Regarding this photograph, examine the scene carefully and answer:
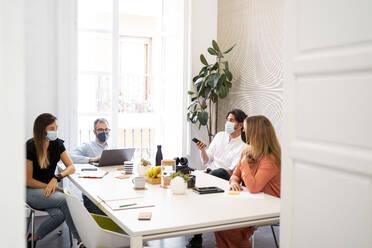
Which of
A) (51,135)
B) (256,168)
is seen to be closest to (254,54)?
(256,168)

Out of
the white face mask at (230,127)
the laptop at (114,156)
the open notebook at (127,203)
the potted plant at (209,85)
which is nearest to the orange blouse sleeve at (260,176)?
the open notebook at (127,203)

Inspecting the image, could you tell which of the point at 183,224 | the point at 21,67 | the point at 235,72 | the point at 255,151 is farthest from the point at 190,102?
the point at 21,67

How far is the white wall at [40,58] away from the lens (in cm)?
441

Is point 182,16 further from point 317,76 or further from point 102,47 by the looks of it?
point 317,76

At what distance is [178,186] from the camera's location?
261cm

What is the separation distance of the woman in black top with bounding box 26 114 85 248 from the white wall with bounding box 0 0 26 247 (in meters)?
2.60

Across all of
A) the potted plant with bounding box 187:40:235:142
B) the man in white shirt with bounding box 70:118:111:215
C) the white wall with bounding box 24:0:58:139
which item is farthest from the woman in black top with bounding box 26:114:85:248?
the potted plant with bounding box 187:40:235:142

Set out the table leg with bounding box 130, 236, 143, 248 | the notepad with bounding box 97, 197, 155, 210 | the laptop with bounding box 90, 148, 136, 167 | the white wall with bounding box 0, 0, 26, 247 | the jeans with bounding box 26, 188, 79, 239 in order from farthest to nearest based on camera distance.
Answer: the laptop with bounding box 90, 148, 136, 167 < the jeans with bounding box 26, 188, 79, 239 < the notepad with bounding box 97, 197, 155, 210 < the table leg with bounding box 130, 236, 143, 248 < the white wall with bounding box 0, 0, 26, 247

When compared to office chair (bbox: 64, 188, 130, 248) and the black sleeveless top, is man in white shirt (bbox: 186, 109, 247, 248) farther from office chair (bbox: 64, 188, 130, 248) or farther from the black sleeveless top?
office chair (bbox: 64, 188, 130, 248)

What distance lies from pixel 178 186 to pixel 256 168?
639 millimetres

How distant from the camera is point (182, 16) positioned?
5.27m

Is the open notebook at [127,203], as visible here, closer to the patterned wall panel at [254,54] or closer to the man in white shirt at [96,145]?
the man in white shirt at [96,145]

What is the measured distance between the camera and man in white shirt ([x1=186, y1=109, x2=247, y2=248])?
404cm

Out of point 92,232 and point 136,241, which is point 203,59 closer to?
point 92,232
